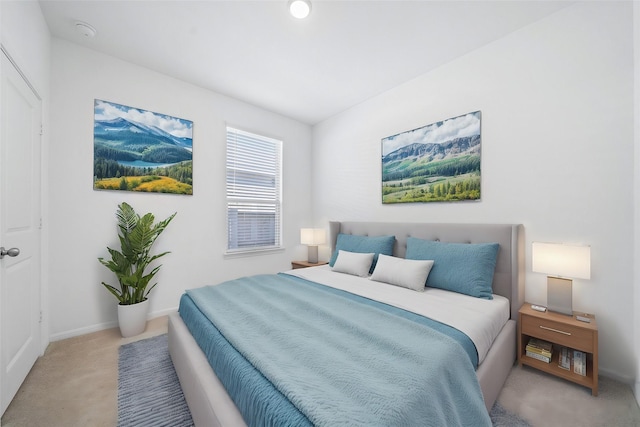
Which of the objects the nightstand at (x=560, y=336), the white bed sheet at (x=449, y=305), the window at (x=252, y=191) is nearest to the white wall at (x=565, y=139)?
the nightstand at (x=560, y=336)

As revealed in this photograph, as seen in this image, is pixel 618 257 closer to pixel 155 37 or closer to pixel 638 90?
pixel 638 90

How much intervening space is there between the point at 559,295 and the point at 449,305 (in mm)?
856

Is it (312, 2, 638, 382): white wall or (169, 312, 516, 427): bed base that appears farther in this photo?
(312, 2, 638, 382): white wall

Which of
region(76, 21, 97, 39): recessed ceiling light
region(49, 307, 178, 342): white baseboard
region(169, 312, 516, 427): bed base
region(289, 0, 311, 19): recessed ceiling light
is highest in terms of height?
region(76, 21, 97, 39): recessed ceiling light

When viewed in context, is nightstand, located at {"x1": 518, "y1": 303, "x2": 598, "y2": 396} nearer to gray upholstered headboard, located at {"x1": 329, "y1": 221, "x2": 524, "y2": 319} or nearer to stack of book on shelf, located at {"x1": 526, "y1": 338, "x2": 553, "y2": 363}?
stack of book on shelf, located at {"x1": 526, "y1": 338, "x2": 553, "y2": 363}

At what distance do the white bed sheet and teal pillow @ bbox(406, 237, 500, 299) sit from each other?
64 millimetres

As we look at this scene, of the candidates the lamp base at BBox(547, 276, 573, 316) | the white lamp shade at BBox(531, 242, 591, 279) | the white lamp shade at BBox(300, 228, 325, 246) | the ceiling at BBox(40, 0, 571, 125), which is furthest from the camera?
the white lamp shade at BBox(300, 228, 325, 246)

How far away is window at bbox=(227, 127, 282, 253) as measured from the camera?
141 inches

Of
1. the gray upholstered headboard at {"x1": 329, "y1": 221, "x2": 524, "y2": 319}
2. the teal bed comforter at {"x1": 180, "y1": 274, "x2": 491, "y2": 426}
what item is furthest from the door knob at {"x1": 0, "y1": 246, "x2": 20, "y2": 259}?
the gray upholstered headboard at {"x1": 329, "y1": 221, "x2": 524, "y2": 319}

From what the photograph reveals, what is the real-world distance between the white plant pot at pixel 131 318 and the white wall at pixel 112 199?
366mm

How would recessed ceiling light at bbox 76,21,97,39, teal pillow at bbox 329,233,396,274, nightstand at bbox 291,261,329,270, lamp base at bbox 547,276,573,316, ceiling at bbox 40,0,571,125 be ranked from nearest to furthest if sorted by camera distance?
lamp base at bbox 547,276,573,316, ceiling at bbox 40,0,571,125, recessed ceiling light at bbox 76,21,97,39, teal pillow at bbox 329,233,396,274, nightstand at bbox 291,261,329,270

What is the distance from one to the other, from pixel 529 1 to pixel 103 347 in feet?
15.0

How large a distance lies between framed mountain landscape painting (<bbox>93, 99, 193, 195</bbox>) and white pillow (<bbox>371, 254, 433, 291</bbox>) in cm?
→ 247

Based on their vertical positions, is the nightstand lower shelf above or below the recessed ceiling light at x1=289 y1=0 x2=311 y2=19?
below
